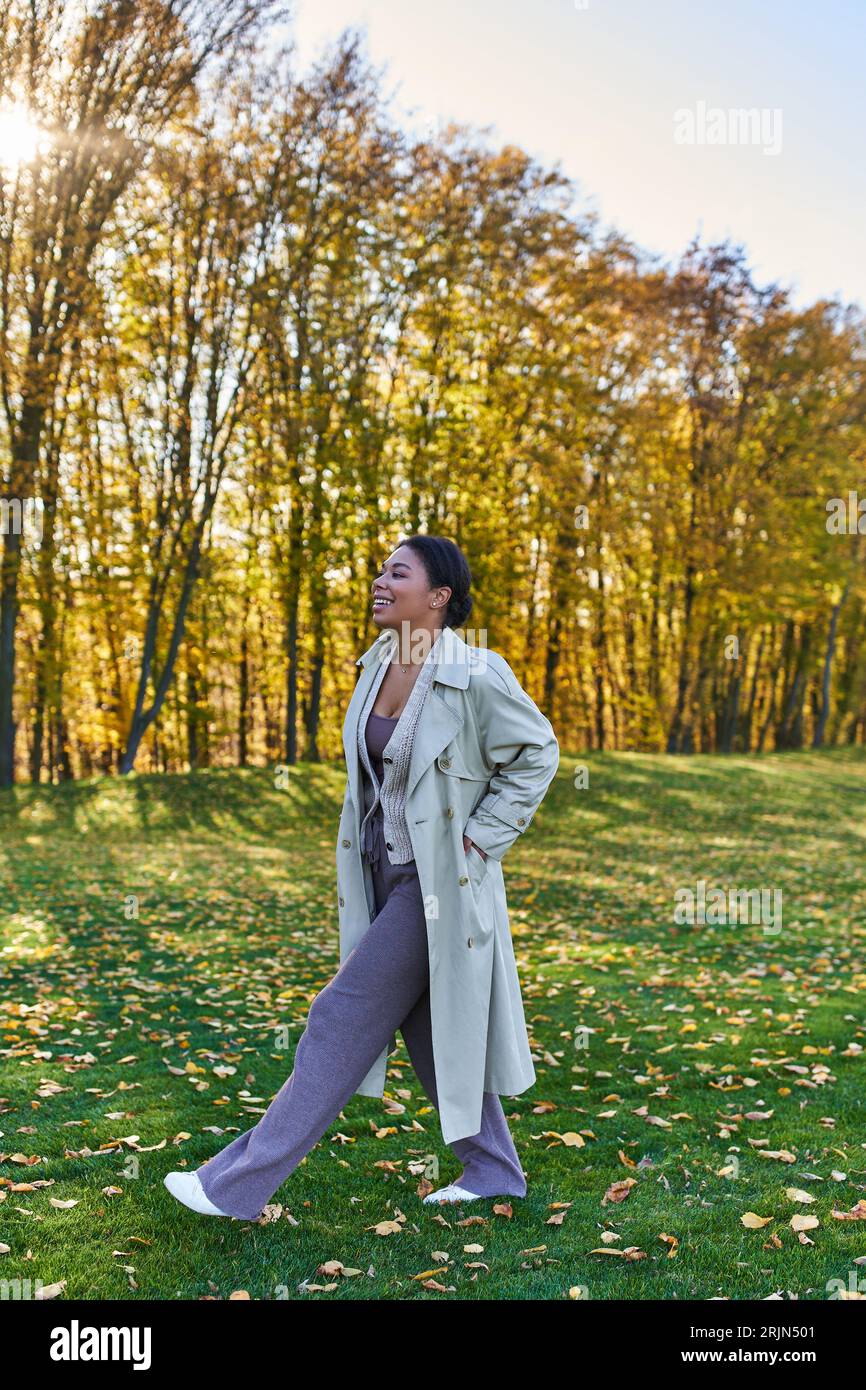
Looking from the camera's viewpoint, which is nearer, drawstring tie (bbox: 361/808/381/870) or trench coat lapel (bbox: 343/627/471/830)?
trench coat lapel (bbox: 343/627/471/830)

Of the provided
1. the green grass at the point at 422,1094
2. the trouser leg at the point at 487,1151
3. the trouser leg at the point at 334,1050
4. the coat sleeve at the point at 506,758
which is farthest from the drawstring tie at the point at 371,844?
the green grass at the point at 422,1094

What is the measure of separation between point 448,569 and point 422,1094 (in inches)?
127

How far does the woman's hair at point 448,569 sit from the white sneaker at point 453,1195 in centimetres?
219

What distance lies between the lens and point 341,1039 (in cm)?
379

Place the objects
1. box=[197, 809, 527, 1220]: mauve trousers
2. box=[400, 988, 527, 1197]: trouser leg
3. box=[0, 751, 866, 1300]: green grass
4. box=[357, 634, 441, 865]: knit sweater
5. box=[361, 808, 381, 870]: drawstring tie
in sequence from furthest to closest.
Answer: box=[400, 988, 527, 1197]: trouser leg, box=[361, 808, 381, 870]: drawstring tie, box=[357, 634, 441, 865]: knit sweater, box=[0, 751, 866, 1300]: green grass, box=[197, 809, 527, 1220]: mauve trousers

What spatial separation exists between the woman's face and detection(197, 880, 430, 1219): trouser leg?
945 mm

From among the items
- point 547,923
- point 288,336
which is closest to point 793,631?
point 288,336

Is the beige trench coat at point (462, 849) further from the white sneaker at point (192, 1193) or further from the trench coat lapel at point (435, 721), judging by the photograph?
the white sneaker at point (192, 1193)

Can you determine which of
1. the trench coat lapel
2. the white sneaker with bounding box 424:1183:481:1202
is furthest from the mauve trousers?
the white sneaker with bounding box 424:1183:481:1202

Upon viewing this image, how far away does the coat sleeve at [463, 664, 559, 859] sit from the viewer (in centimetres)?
394

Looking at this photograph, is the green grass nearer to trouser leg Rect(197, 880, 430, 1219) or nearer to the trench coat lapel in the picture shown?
trouser leg Rect(197, 880, 430, 1219)

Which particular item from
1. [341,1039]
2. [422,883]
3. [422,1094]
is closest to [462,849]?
[422,883]

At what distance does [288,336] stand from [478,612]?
6471mm

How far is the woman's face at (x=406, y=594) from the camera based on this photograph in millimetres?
3953
